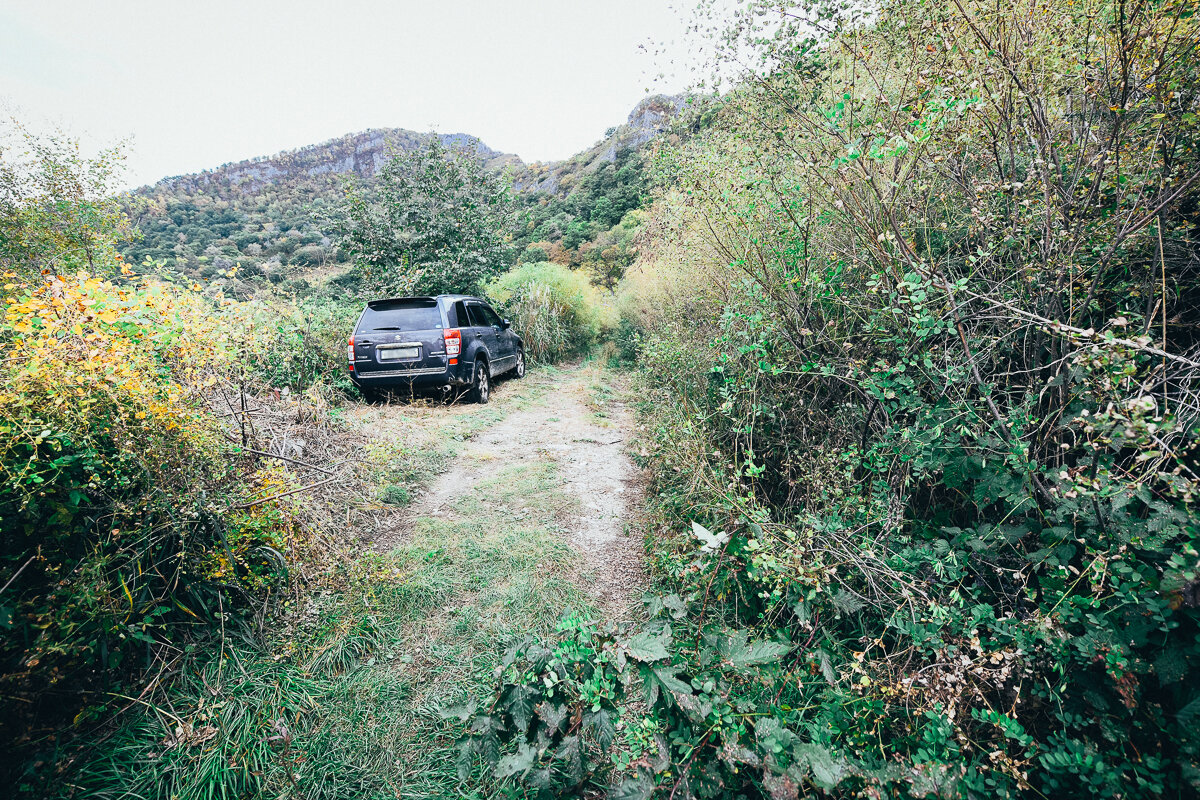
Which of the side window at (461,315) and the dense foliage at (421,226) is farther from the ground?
the dense foliage at (421,226)

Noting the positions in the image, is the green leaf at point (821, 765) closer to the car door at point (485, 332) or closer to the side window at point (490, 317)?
the car door at point (485, 332)

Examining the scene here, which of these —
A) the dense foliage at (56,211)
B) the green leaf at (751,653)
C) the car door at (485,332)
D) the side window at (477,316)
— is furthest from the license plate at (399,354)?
the dense foliage at (56,211)

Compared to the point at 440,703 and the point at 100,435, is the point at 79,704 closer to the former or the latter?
the point at 100,435

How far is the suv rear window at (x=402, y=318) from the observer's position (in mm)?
6629

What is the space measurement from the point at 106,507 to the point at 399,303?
5348 mm

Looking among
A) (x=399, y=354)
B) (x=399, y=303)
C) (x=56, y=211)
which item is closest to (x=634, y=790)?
(x=399, y=354)

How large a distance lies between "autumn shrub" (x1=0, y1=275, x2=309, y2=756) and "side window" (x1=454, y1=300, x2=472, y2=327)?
468 cm

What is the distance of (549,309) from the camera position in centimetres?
1233

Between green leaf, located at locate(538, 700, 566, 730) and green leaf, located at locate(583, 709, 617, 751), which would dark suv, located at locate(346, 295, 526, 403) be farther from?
green leaf, located at locate(583, 709, 617, 751)

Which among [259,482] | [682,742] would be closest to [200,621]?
[259,482]

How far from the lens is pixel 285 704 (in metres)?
2.04

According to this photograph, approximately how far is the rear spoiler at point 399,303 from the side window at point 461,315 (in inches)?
16.8

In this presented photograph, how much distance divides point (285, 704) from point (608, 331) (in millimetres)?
12609

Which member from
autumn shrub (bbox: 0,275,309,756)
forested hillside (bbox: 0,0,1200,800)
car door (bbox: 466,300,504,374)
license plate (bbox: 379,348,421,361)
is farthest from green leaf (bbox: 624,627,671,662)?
car door (bbox: 466,300,504,374)
